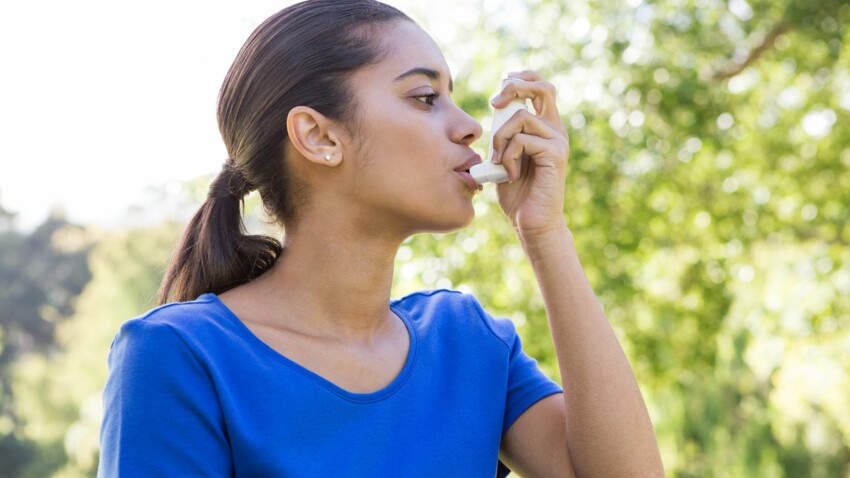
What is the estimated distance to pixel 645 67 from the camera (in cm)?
579

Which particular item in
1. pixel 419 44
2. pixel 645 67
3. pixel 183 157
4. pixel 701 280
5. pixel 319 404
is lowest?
pixel 319 404

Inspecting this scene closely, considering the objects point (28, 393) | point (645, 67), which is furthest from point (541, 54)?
point (28, 393)

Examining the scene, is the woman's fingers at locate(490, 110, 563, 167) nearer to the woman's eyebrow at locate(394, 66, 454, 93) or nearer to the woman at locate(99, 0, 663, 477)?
the woman at locate(99, 0, 663, 477)

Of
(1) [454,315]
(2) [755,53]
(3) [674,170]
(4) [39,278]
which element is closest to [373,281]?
(1) [454,315]

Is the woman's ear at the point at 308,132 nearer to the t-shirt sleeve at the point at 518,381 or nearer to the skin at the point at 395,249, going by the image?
the skin at the point at 395,249

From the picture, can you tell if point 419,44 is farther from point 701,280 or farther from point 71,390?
point 71,390

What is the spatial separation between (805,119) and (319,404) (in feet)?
20.6

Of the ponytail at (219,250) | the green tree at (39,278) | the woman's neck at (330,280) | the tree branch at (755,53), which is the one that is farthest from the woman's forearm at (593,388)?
the green tree at (39,278)

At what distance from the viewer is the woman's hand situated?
5.85 feet

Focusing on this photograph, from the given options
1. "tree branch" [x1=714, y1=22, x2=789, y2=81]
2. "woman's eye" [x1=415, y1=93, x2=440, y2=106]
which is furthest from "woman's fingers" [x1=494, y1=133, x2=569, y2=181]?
"tree branch" [x1=714, y1=22, x2=789, y2=81]

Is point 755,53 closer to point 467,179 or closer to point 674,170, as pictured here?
point 674,170

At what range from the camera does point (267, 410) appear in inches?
59.3

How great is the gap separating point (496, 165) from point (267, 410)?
2.03ft

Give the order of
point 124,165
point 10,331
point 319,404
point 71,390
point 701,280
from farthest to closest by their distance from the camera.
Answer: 1. point 10,331
2. point 124,165
3. point 71,390
4. point 701,280
5. point 319,404
